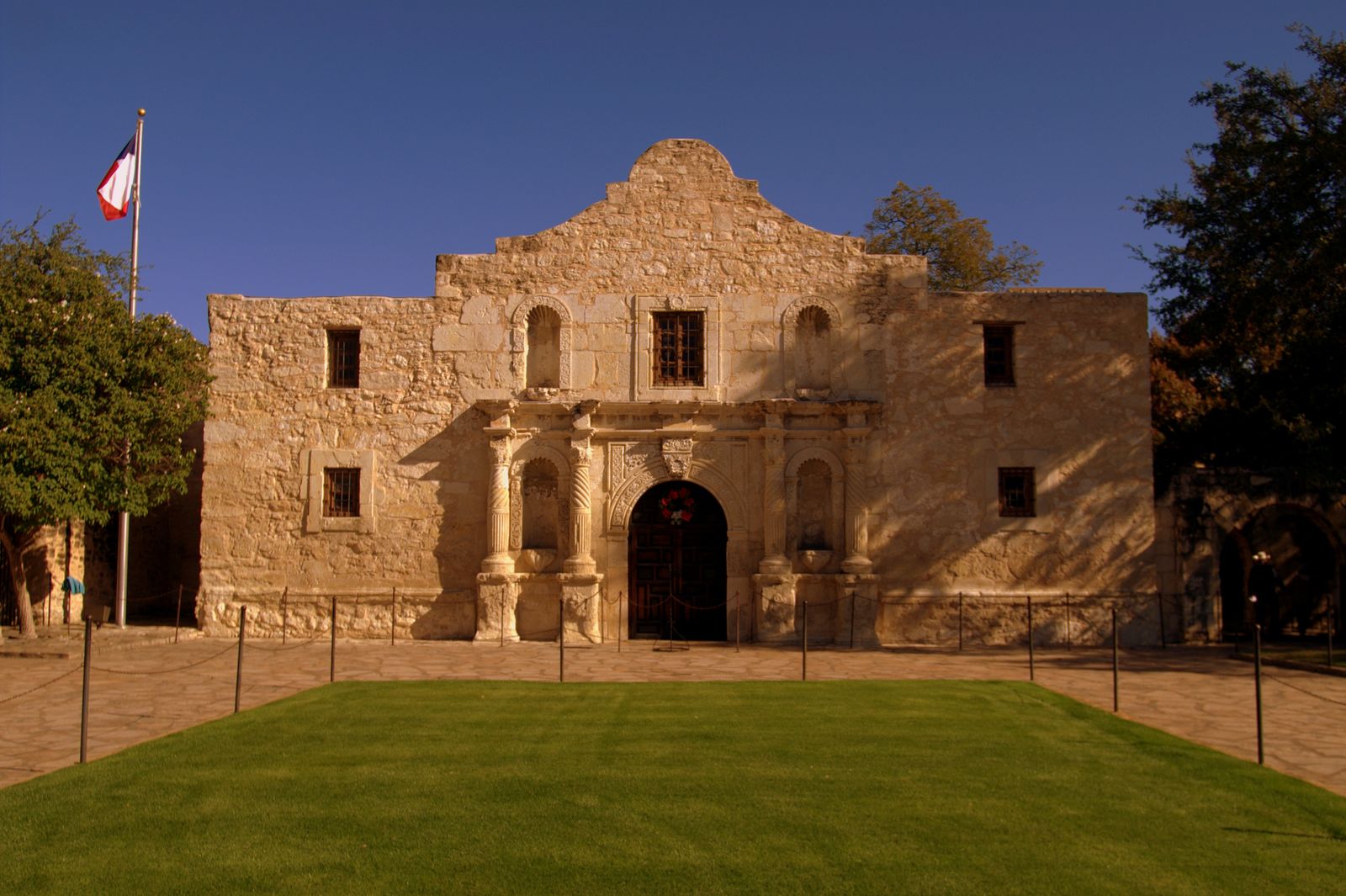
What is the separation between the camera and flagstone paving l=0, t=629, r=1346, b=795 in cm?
1000

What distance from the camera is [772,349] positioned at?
1922cm


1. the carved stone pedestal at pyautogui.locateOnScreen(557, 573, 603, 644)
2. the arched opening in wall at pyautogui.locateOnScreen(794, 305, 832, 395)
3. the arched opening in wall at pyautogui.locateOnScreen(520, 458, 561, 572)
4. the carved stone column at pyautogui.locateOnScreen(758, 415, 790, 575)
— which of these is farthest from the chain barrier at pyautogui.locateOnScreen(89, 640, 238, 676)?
the arched opening in wall at pyautogui.locateOnScreen(794, 305, 832, 395)

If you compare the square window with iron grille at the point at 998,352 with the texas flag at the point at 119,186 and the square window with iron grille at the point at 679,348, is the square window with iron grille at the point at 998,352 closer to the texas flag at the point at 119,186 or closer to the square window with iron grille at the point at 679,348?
the square window with iron grille at the point at 679,348

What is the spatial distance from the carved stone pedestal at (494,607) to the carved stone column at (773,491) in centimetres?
431

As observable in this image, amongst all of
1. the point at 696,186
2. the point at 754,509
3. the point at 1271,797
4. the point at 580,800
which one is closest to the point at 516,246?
the point at 696,186

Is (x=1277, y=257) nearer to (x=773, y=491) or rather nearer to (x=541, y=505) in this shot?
(x=773, y=491)

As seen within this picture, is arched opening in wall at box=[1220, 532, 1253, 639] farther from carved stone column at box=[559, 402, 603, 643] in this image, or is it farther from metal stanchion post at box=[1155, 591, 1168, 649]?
carved stone column at box=[559, 402, 603, 643]

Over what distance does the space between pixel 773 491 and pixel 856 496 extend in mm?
1410

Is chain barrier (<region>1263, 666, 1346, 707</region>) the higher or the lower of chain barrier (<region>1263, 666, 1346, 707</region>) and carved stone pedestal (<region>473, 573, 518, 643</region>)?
the lower

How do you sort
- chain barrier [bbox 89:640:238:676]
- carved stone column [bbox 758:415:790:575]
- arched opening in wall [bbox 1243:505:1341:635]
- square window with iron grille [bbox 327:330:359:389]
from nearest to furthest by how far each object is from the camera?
chain barrier [bbox 89:640:238:676] < carved stone column [bbox 758:415:790:575] < square window with iron grille [bbox 327:330:359:389] < arched opening in wall [bbox 1243:505:1341:635]

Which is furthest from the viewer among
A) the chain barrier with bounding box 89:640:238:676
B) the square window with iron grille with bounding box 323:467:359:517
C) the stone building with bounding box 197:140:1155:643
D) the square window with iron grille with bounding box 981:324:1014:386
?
the square window with iron grille with bounding box 981:324:1014:386

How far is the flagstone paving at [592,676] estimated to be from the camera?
10.0 meters

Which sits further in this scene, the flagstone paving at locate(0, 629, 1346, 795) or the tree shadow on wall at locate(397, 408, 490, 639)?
the tree shadow on wall at locate(397, 408, 490, 639)

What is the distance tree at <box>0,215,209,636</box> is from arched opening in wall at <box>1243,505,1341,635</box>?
20.0 m
